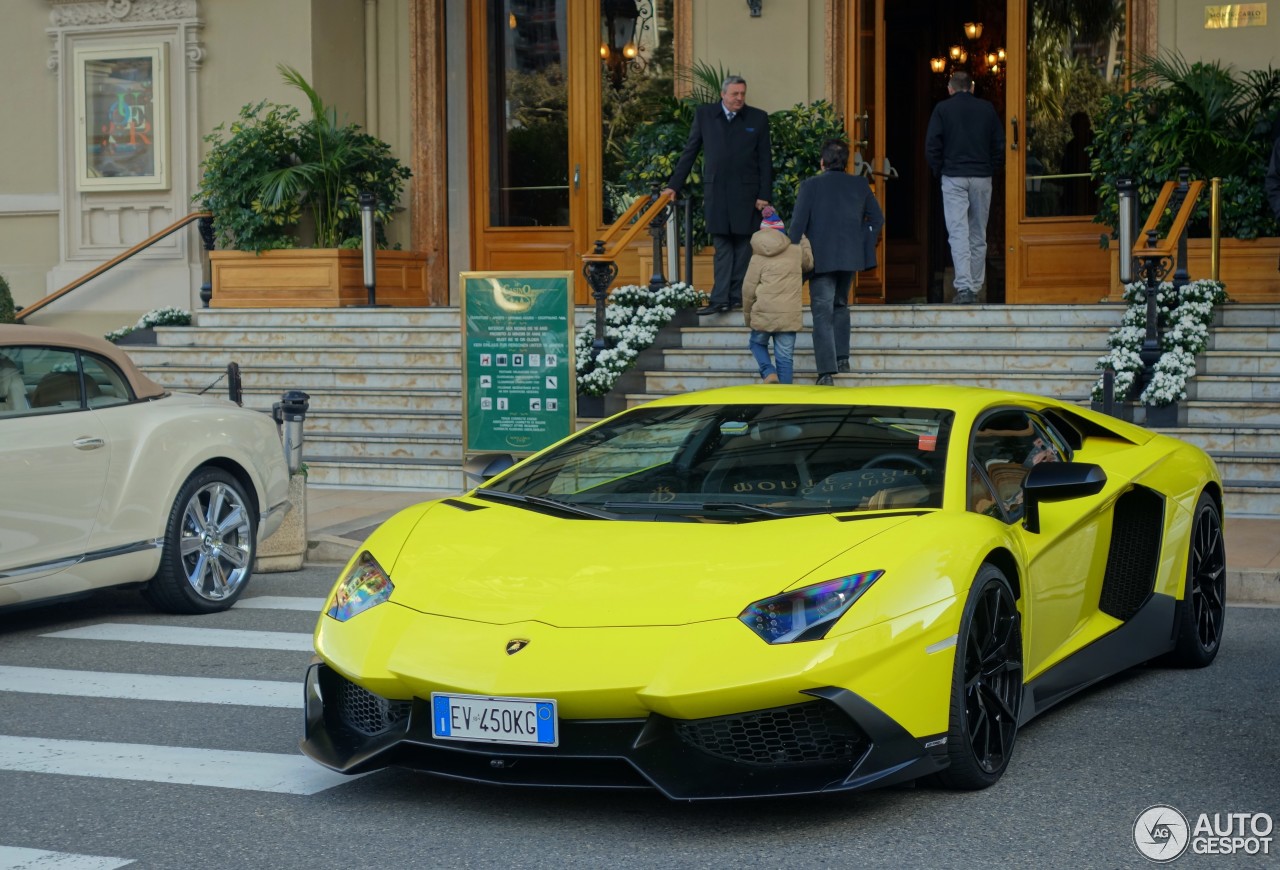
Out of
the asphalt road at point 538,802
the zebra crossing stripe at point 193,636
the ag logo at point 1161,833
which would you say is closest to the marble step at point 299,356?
the zebra crossing stripe at point 193,636

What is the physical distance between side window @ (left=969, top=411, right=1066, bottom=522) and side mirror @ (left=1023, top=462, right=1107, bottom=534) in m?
0.14

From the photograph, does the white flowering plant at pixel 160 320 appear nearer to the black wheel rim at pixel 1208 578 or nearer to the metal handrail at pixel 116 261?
the metal handrail at pixel 116 261

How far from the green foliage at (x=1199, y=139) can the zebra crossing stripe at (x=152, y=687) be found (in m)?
10.3

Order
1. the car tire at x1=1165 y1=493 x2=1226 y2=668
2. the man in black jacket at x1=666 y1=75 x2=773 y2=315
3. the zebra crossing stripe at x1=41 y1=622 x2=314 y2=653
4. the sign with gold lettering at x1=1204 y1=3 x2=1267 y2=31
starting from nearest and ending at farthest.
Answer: the car tire at x1=1165 y1=493 x2=1226 y2=668, the zebra crossing stripe at x1=41 y1=622 x2=314 y2=653, the man in black jacket at x1=666 y1=75 x2=773 y2=315, the sign with gold lettering at x1=1204 y1=3 x2=1267 y2=31

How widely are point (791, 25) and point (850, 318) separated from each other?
167 inches

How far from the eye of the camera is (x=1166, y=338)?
12.9 m

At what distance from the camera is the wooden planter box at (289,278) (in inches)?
677

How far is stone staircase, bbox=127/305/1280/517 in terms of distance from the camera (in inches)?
489

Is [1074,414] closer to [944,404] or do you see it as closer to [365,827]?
[944,404]

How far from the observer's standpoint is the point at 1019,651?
17.7 feet

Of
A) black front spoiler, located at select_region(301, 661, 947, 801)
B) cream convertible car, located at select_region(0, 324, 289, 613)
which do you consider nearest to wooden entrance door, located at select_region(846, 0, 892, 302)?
cream convertible car, located at select_region(0, 324, 289, 613)

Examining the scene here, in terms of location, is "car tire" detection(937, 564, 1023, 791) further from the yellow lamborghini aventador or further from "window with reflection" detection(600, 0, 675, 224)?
"window with reflection" detection(600, 0, 675, 224)

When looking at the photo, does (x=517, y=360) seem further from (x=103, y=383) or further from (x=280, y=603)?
(x=103, y=383)

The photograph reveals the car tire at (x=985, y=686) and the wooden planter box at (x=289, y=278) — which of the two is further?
the wooden planter box at (x=289, y=278)
